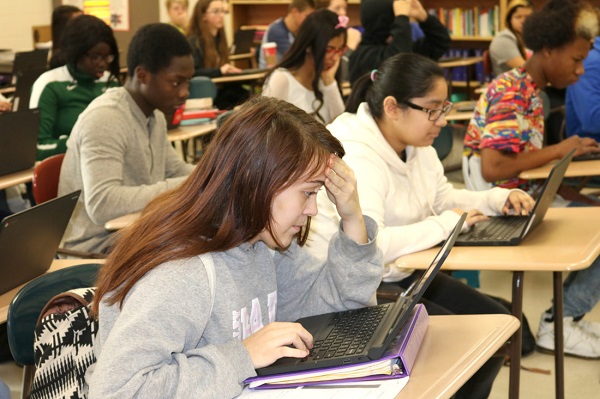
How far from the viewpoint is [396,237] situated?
7.47 feet

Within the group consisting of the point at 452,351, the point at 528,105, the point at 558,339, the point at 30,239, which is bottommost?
the point at 558,339

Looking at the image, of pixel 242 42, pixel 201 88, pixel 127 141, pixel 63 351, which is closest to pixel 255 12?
pixel 242 42

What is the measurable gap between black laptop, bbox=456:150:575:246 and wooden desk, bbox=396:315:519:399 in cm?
62

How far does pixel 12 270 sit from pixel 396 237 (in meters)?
1.00

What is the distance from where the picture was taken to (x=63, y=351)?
1.59 m

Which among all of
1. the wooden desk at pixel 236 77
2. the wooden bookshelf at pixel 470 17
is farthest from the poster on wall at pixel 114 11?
the wooden bookshelf at pixel 470 17

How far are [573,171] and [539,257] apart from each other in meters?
1.13

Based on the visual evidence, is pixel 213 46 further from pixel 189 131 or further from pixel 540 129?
pixel 540 129

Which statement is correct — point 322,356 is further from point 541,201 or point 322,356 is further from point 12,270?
point 541,201

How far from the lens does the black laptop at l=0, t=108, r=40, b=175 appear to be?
3.38 meters

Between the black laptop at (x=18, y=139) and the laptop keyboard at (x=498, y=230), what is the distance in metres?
1.95

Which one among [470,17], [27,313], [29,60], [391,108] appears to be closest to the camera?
[27,313]

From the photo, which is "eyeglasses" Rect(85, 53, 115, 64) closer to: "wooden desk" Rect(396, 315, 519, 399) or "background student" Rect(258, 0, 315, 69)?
"wooden desk" Rect(396, 315, 519, 399)

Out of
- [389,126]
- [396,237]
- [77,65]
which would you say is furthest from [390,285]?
[77,65]
